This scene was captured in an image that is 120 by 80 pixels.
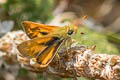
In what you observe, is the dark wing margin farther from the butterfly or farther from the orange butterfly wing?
the orange butterfly wing

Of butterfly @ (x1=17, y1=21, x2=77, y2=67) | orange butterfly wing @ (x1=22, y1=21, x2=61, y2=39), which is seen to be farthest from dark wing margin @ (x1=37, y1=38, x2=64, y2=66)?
orange butterfly wing @ (x1=22, y1=21, x2=61, y2=39)

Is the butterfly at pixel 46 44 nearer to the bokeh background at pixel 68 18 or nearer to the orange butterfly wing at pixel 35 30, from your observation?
the orange butterfly wing at pixel 35 30

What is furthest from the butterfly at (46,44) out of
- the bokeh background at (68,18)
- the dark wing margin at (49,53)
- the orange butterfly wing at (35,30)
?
the bokeh background at (68,18)

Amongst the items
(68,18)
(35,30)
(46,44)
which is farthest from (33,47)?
(68,18)

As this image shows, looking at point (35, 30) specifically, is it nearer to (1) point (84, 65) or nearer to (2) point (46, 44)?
(2) point (46, 44)

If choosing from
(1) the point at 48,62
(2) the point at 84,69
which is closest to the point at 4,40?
(1) the point at 48,62

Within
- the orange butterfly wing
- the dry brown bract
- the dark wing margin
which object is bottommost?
the dry brown bract
